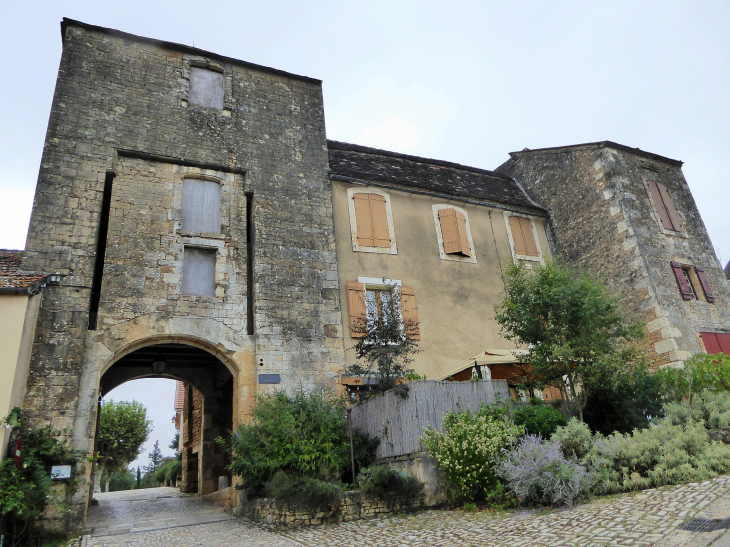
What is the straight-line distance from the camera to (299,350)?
9992 millimetres

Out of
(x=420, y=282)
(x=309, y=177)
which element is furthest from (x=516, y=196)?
(x=309, y=177)

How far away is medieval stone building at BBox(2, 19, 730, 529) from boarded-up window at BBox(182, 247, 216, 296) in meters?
0.03

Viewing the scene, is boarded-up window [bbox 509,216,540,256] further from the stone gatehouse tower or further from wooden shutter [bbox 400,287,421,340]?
the stone gatehouse tower

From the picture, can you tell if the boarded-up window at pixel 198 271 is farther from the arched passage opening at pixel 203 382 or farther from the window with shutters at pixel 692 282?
the window with shutters at pixel 692 282

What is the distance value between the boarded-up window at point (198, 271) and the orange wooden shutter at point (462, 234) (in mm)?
6234

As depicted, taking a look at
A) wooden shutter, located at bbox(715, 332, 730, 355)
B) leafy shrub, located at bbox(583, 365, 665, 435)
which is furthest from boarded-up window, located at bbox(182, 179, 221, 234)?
wooden shutter, located at bbox(715, 332, 730, 355)

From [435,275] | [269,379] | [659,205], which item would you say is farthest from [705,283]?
[269,379]

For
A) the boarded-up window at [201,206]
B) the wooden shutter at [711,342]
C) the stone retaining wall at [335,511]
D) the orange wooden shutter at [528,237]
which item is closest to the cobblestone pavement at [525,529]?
the stone retaining wall at [335,511]

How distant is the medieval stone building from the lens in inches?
359

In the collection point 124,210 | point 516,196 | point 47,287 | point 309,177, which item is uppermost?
point 516,196

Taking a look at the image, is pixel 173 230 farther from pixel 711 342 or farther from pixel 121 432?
pixel 121 432

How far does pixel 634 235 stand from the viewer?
13.2 metres

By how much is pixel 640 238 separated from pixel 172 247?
1142cm

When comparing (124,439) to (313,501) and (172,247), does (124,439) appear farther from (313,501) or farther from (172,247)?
(313,501)
